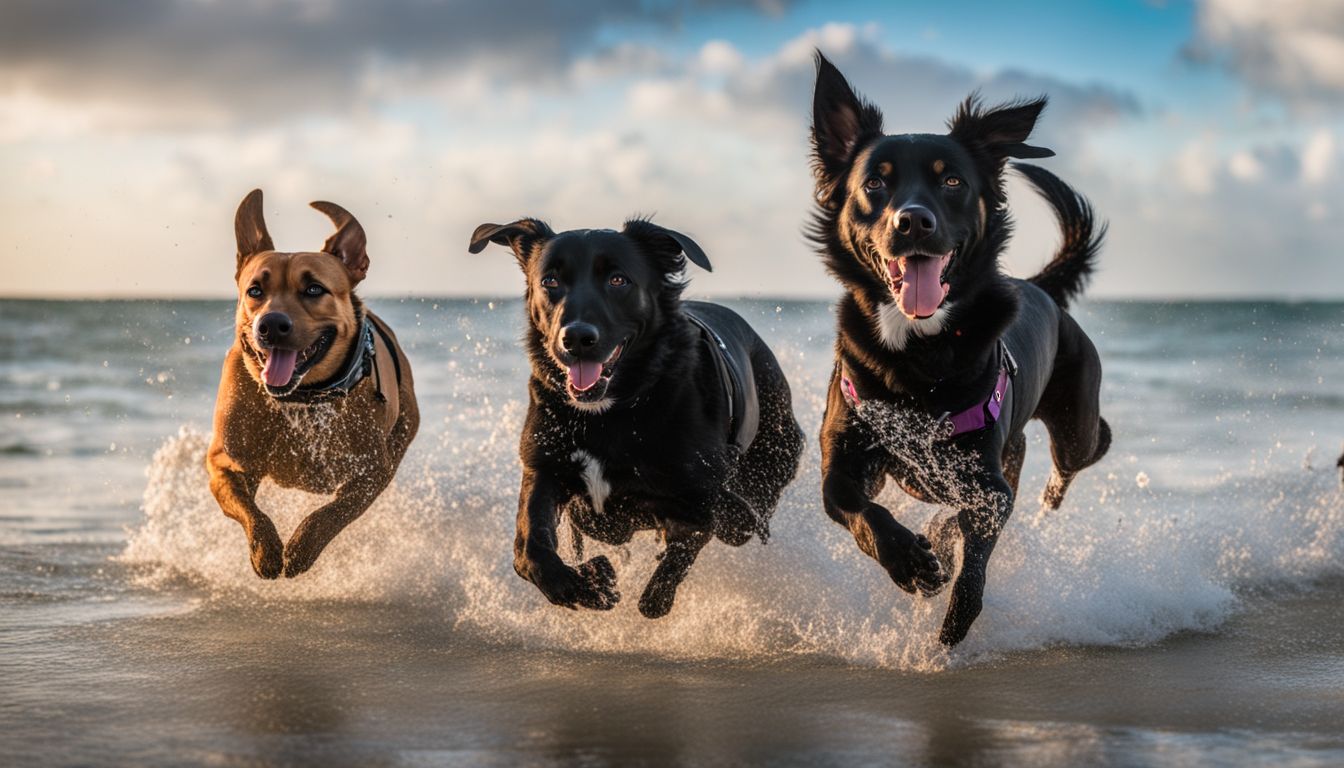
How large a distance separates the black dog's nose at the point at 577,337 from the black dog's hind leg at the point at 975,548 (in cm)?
149

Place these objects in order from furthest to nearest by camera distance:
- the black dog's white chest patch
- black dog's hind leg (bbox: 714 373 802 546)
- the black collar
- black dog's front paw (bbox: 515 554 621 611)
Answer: black dog's hind leg (bbox: 714 373 802 546), the black collar, the black dog's white chest patch, black dog's front paw (bbox: 515 554 621 611)

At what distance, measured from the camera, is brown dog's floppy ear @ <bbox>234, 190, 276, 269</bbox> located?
644 cm

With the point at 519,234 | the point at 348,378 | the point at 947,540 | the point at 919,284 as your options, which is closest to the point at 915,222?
the point at 919,284

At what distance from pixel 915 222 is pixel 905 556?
1172mm

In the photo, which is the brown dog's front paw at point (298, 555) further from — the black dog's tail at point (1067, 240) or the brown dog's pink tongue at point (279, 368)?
the black dog's tail at point (1067, 240)

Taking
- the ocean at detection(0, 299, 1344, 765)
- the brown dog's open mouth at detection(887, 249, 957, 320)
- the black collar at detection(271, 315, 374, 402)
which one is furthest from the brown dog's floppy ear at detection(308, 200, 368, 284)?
the brown dog's open mouth at detection(887, 249, 957, 320)

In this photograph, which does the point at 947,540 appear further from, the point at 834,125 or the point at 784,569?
the point at 834,125

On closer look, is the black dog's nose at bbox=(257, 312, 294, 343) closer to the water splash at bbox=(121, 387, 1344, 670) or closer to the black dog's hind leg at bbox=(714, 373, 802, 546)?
the water splash at bbox=(121, 387, 1344, 670)

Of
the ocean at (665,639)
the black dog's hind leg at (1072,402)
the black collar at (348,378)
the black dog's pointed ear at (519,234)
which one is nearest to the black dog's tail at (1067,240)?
the black dog's hind leg at (1072,402)

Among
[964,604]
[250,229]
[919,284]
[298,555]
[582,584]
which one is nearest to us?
[582,584]

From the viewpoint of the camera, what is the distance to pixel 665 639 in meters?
5.52

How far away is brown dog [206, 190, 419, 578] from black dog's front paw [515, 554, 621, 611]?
4.59ft

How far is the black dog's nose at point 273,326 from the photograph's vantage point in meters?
5.82

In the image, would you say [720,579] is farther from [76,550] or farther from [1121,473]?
[1121,473]
